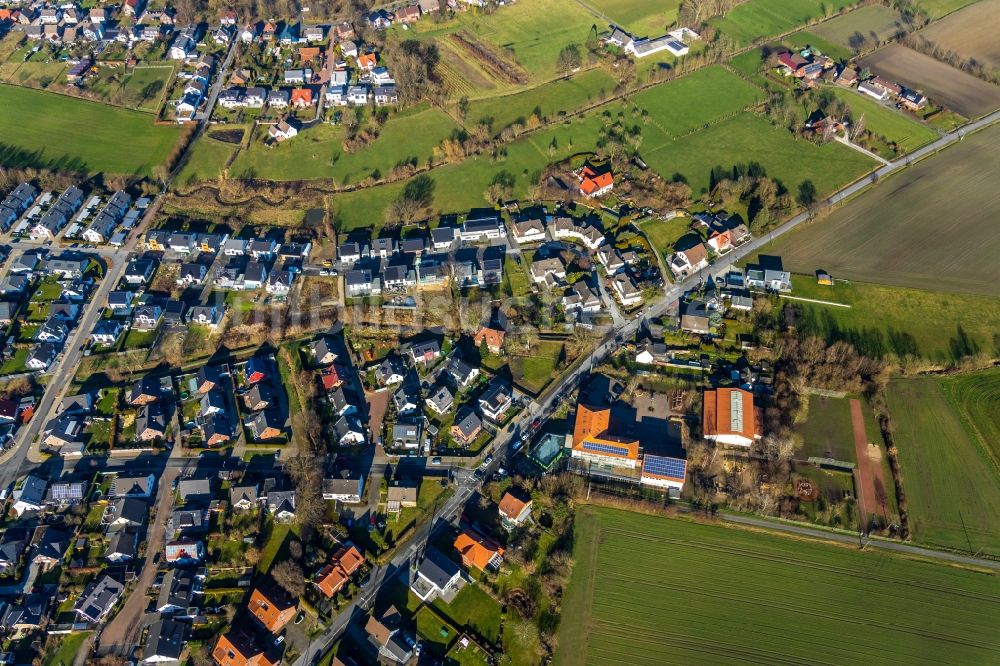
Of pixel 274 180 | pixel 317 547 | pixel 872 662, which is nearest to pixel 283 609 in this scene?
pixel 317 547

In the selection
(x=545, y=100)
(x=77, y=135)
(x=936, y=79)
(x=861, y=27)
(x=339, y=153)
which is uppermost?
(x=861, y=27)

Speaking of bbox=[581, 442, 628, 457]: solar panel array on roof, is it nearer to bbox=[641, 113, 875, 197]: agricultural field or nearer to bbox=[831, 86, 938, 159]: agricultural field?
bbox=[641, 113, 875, 197]: agricultural field

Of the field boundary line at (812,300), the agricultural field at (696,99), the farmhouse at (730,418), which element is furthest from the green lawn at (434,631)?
the agricultural field at (696,99)

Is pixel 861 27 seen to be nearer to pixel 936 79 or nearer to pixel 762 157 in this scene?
pixel 936 79

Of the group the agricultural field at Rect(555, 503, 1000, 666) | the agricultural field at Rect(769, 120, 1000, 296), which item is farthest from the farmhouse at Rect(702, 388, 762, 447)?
the agricultural field at Rect(769, 120, 1000, 296)

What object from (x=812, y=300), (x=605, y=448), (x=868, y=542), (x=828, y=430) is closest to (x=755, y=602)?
(x=868, y=542)

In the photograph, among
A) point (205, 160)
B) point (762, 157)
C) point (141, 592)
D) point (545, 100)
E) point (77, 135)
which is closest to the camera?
point (141, 592)

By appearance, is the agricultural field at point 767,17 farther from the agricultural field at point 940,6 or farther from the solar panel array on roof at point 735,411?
the solar panel array on roof at point 735,411
